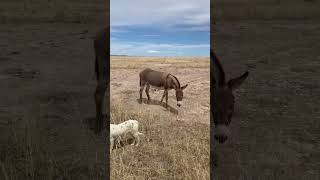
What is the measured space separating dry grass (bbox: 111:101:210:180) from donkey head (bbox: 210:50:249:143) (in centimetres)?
43

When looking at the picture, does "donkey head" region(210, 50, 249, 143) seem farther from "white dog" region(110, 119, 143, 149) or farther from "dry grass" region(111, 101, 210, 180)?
"white dog" region(110, 119, 143, 149)

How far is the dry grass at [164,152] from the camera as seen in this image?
489 centimetres

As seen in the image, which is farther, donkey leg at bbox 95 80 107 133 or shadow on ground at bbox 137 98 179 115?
shadow on ground at bbox 137 98 179 115

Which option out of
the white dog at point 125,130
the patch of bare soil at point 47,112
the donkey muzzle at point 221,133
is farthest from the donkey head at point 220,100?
the patch of bare soil at point 47,112

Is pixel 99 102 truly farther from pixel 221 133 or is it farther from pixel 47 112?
pixel 221 133

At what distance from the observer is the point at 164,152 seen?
588 centimetres

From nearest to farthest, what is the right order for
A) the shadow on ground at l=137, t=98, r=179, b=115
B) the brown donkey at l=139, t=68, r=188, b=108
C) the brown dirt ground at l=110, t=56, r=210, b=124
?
the brown dirt ground at l=110, t=56, r=210, b=124 < the shadow on ground at l=137, t=98, r=179, b=115 < the brown donkey at l=139, t=68, r=188, b=108

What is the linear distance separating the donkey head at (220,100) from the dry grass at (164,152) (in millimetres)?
430

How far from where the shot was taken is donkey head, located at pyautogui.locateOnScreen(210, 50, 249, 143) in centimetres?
559

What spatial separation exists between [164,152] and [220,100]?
3.70 feet

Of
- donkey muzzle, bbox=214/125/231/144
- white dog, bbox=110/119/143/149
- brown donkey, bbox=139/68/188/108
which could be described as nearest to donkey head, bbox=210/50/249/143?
donkey muzzle, bbox=214/125/231/144

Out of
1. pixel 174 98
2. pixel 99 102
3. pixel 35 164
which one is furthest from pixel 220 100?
pixel 174 98

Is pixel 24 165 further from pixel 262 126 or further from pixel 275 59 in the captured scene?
pixel 275 59

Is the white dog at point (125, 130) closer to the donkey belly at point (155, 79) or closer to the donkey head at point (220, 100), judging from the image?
the donkey head at point (220, 100)
